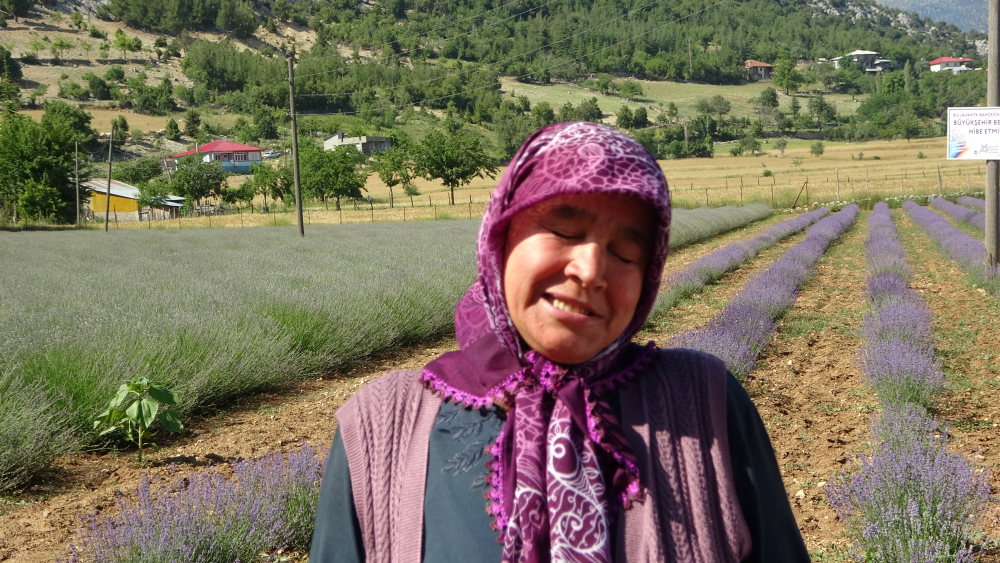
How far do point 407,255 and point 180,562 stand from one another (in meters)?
13.4

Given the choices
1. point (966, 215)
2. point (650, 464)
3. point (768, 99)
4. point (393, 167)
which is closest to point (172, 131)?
point (393, 167)

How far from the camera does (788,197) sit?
41.6 metres

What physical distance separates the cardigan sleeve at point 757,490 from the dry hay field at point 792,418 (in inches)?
105

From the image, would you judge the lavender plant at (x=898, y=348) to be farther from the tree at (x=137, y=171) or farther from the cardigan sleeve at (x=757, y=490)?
the tree at (x=137, y=171)

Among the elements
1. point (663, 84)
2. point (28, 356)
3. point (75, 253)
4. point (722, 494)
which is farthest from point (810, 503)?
point (663, 84)

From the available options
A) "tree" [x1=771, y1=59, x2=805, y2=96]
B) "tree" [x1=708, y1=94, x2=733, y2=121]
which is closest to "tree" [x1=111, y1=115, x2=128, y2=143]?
"tree" [x1=708, y1=94, x2=733, y2=121]

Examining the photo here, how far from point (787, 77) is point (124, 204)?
125 metres

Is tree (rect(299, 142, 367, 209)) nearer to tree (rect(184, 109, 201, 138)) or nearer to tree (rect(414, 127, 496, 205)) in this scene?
tree (rect(414, 127, 496, 205))

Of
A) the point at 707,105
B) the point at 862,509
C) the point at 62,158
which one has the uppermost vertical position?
the point at 707,105

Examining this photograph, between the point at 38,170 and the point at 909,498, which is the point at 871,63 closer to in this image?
the point at 38,170

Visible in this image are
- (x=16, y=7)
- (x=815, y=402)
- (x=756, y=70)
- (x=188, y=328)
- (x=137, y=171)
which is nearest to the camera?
(x=815, y=402)

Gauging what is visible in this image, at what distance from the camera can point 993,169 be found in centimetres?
1147

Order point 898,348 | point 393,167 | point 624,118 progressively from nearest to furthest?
point 898,348
point 393,167
point 624,118

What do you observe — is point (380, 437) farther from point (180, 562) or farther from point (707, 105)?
point (707, 105)
